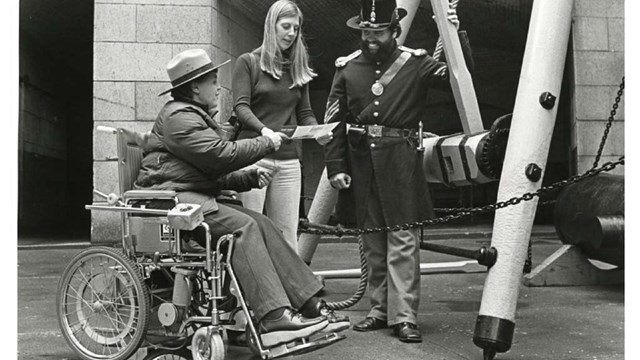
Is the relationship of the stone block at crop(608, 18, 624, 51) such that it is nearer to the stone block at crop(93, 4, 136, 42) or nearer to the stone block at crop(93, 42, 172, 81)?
the stone block at crop(93, 42, 172, 81)

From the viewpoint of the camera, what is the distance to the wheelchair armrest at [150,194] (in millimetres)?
3816

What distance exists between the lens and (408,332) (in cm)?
452

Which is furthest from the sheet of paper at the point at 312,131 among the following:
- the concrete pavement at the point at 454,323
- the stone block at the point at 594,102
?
the stone block at the point at 594,102

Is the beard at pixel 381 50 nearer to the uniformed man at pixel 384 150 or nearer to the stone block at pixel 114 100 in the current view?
the uniformed man at pixel 384 150

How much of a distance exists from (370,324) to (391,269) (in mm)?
395

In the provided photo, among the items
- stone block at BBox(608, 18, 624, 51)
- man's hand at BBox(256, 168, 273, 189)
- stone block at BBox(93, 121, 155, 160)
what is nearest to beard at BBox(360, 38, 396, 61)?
man's hand at BBox(256, 168, 273, 189)

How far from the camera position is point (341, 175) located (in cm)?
497

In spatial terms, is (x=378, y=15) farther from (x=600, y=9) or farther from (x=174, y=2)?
(x=600, y=9)

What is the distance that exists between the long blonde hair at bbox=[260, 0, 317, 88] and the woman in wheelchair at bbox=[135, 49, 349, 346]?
2.64 ft

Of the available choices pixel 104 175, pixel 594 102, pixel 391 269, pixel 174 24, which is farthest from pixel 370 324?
pixel 594 102

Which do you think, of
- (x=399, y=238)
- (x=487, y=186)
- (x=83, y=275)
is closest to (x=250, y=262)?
(x=83, y=275)

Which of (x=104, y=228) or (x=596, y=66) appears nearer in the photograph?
(x=104, y=228)

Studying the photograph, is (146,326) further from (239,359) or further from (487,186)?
(487,186)

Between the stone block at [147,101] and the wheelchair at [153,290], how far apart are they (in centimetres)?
530
